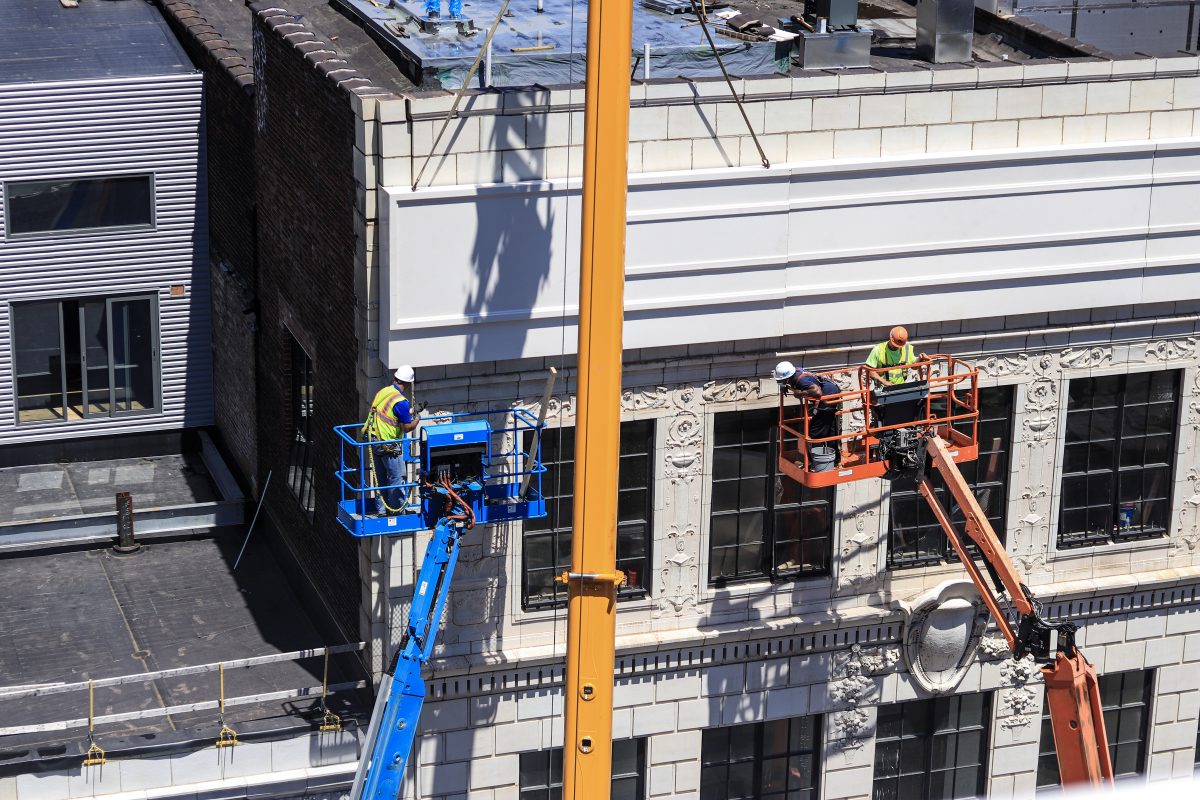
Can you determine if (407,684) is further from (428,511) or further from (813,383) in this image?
(813,383)

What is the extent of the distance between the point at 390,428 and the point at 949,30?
1161 cm

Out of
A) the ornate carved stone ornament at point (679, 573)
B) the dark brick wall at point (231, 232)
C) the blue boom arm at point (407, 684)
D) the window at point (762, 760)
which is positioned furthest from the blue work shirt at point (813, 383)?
the dark brick wall at point (231, 232)

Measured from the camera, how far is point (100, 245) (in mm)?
34406

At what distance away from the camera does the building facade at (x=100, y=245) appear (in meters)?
33.6

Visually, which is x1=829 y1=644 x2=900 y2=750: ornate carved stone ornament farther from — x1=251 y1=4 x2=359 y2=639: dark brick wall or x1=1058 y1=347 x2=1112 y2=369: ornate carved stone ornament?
x1=251 y1=4 x2=359 y2=639: dark brick wall

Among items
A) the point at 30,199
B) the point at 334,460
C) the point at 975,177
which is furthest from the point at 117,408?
the point at 975,177

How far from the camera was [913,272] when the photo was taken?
26.3m

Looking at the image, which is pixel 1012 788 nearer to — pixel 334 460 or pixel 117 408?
pixel 334 460

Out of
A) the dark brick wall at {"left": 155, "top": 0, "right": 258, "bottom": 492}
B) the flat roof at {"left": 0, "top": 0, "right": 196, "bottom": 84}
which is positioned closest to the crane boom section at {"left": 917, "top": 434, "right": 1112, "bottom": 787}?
the dark brick wall at {"left": 155, "top": 0, "right": 258, "bottom": 492}

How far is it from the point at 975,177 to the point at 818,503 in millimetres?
5355

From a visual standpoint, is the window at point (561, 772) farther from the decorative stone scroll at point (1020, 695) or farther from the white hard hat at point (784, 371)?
the white hard hat at point (784, 371)

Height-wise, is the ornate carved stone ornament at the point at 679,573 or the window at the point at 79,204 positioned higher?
the window at the point at 79,204

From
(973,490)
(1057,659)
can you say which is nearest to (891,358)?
(973,490)

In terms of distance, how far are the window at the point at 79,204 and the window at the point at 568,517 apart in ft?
42.5
